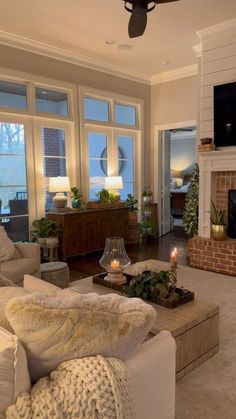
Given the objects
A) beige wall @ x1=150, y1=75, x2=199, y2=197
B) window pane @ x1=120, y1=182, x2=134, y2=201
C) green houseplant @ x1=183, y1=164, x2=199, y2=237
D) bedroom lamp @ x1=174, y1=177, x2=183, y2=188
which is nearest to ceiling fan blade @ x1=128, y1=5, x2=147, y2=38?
green houseplant @ x1=183, y1=164, x2=199, y2=237

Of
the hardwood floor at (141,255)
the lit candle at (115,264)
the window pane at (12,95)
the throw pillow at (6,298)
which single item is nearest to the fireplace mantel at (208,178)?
the hardwood floor at (141,255)

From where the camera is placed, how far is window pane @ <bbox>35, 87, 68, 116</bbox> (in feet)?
16.8

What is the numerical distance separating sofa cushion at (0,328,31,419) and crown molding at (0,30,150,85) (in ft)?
15.2

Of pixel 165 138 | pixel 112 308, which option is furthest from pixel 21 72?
pixel 112 308

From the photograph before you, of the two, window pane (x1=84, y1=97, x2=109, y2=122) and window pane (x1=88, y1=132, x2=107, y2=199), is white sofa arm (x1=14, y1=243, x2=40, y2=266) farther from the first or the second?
window pane (x1=84, y1=97, x2=109, y2=122)

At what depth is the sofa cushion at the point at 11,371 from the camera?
3.31ft

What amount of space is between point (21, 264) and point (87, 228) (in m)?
2.04

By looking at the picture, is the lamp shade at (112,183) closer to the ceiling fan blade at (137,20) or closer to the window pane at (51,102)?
the window pane at (51,102)

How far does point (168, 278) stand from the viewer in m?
2.46

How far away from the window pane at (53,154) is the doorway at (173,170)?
232 centimetres

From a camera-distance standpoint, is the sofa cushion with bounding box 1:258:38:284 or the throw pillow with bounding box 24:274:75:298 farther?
the sofa cushion with bounding box 1:258:38:284

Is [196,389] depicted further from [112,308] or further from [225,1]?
[225,1]

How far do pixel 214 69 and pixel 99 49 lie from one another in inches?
73.2

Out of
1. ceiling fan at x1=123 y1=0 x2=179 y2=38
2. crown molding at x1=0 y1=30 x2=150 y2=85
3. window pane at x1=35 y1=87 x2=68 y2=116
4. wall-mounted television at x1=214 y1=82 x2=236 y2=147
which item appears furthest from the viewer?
window pane at x1=35 y1=87 x2=68 y2=116
